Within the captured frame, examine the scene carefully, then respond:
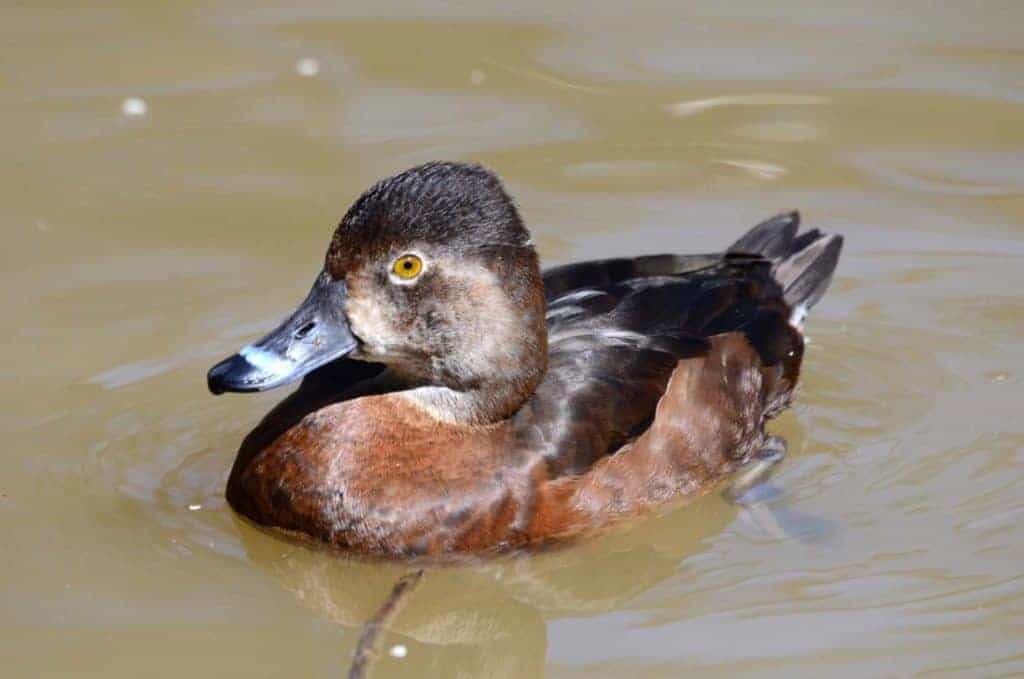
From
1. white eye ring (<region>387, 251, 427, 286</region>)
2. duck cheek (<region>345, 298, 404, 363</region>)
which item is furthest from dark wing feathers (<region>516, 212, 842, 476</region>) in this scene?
white eye ring (<region>387, 251, 427, 286</region>)

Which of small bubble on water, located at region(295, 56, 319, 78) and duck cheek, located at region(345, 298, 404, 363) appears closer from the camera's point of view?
duck cheek, located at region(345, 298, 404, 363)

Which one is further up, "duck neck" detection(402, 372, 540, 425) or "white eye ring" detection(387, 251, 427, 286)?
"white eye ring" detection(387, 251, 427, 286)

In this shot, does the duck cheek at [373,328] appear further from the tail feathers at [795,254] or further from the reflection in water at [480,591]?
the tail feathers at [795,254]

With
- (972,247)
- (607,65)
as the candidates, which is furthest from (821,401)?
(607,65)

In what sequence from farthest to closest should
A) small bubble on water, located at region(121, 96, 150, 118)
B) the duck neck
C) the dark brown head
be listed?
1. small bubble on water, located at region(121, 96, 150, 118)
2. the duck neck
3. the dark brown head

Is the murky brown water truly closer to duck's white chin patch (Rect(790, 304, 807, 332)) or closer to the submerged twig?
the submerged twig

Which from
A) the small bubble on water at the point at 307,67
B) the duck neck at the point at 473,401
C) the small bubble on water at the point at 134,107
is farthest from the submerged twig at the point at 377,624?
the small bubble on water at the point at 307,67
